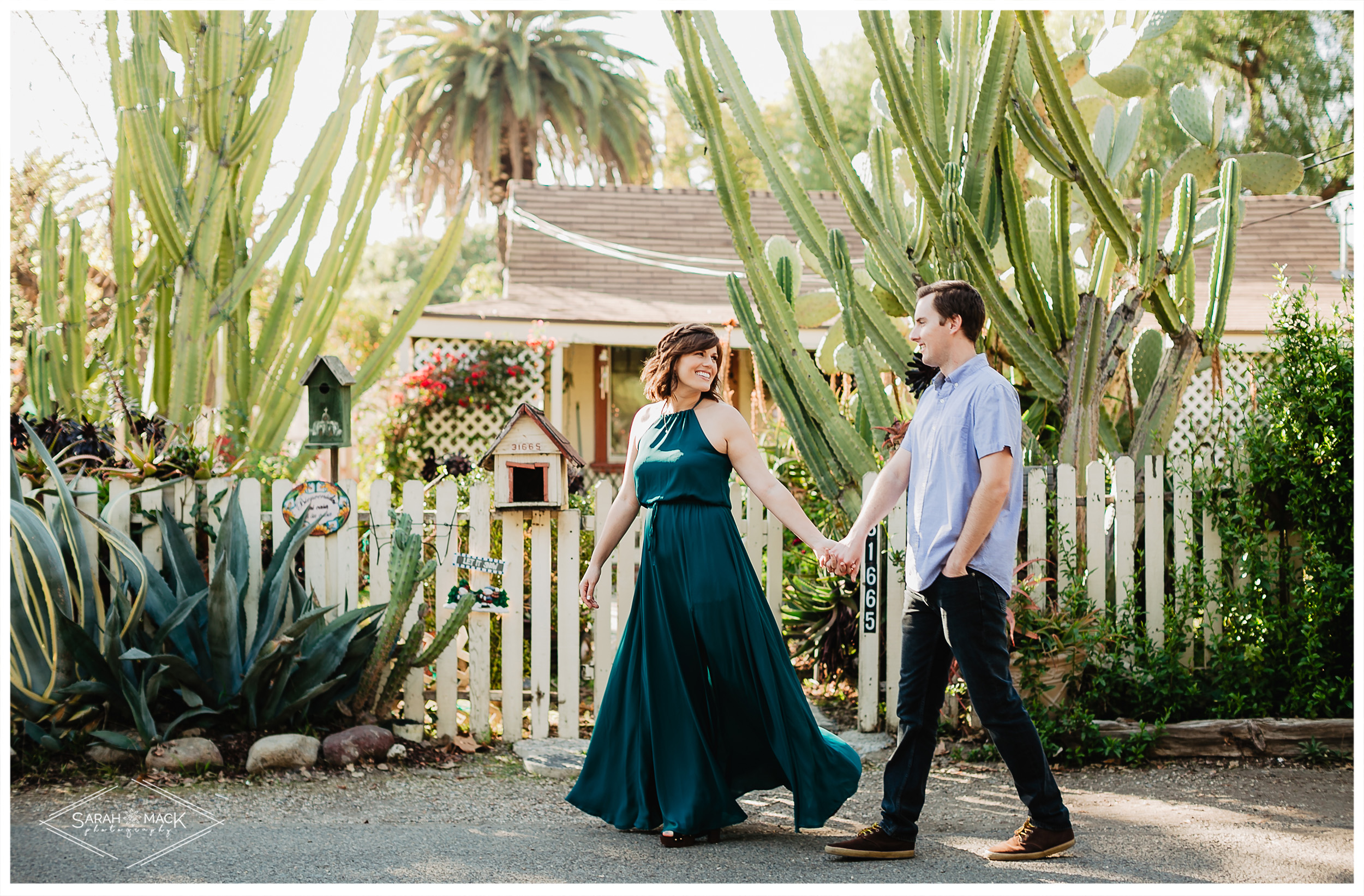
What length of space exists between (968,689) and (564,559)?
2.20 metres

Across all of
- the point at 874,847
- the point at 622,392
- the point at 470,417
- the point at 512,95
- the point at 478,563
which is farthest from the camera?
the point at 512,95

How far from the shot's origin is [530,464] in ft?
15.2

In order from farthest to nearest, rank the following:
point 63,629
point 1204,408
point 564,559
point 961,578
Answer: point 1204,408 < point 564,559 < point 63,629 < point 961,578

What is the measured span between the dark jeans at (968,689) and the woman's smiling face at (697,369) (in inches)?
38.4

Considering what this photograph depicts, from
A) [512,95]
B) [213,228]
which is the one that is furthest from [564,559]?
[512,95]

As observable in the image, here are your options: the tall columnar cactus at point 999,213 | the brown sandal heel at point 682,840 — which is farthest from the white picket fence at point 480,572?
the brown sandal heel at point 682,840

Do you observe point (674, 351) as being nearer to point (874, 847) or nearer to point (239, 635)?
point (874, 847)

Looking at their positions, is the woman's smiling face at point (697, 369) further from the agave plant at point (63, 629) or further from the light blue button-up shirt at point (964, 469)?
the agave plant at point (63, 629)

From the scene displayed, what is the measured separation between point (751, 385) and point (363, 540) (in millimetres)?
8641

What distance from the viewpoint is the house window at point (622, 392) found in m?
13.4

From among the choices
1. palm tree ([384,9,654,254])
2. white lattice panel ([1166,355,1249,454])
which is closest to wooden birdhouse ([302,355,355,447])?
white lattice panel ([1166,355,1249,454])

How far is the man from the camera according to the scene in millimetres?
3018

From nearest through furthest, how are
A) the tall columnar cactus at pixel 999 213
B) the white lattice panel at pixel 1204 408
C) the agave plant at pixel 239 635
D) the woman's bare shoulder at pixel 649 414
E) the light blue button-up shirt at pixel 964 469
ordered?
the light blue button-up shirt at pixel 964 469, the woman's bare shoulder at pixel 649 414, the agave plant at pixel 239 635, the tall columnar cactus at pixel 999 213, the white lattice panel at pixel 1204 408

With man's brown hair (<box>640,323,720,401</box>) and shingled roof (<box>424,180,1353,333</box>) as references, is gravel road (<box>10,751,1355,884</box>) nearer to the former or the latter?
man's brown hair (<box>640,323,720,401</box>)
